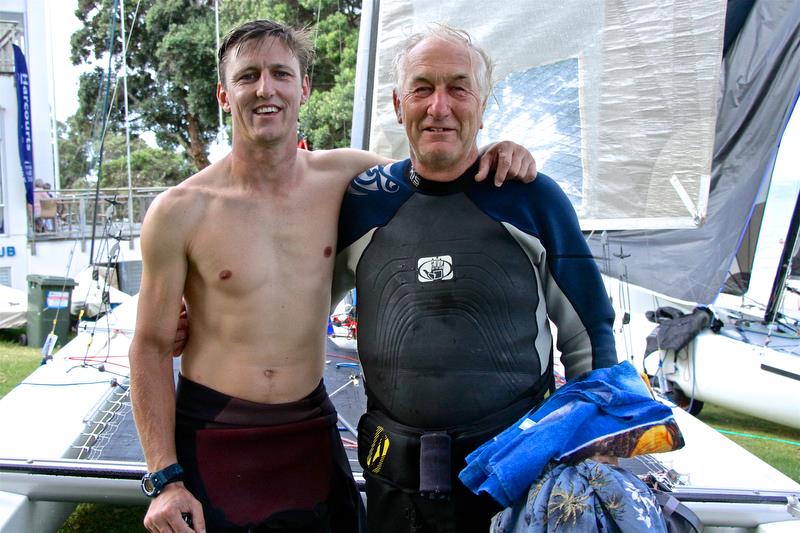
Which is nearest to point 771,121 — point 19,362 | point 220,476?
point 220,476

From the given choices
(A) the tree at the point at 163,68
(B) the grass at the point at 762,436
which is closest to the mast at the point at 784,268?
(B) the grass at the point at 762,436

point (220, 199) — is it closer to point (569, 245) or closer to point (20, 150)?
point (569, 245)

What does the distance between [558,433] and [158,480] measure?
90 centimetres

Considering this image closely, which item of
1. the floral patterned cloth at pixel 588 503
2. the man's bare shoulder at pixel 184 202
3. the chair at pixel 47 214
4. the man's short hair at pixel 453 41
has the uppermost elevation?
the man's short hair at pixel 453 41

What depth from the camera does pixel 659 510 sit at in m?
1.26

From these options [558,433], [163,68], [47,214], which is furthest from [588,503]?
[163,68]

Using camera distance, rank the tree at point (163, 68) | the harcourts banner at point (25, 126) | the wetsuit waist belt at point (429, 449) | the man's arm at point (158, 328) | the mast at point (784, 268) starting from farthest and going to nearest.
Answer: the tree at point (163, 68), the harcourts banner at point (25, 126), the mast at point (784, 268), the man's arm at point (158, 328), the wetsuit waist belt at point (429, 449)

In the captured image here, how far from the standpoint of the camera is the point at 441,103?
5.00 ft

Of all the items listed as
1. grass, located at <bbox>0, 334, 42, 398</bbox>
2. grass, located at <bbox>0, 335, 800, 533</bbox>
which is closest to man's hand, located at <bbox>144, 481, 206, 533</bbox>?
grass, located at <bbox>0, 335, 800, 533</bbox>

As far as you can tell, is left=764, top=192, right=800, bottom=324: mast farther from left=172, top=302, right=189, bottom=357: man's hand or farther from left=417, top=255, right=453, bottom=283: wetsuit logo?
left=172, top=302, right=189, bottom=357: man's hand

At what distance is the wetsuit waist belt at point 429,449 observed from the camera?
1516mm

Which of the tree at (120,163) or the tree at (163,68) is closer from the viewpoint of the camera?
the tree at (163,68)

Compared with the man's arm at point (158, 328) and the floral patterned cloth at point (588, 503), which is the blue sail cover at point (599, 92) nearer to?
the man's arm at point (158, 328)

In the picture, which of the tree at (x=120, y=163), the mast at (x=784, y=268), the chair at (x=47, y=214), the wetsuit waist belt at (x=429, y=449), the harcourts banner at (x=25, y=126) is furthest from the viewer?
the tree at (x=120, y=163)
